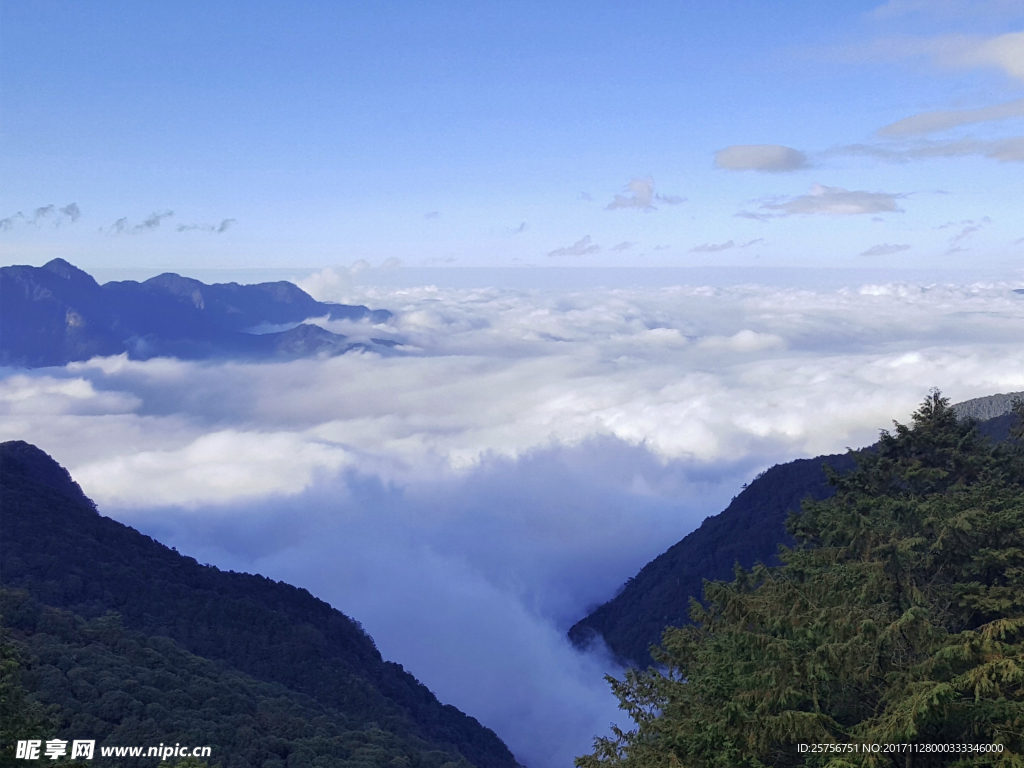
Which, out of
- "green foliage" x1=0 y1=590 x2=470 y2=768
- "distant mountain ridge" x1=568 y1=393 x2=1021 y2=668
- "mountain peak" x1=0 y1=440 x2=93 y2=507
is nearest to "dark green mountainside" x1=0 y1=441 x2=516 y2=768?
"green foliage" x1=0 y1=590 x2=470 y2=768

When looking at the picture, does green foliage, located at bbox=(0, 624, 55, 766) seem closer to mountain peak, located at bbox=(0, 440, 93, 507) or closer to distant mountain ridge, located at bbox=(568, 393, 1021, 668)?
distant mountain ridge, located at bbox=(568, 393, 1021, 668)

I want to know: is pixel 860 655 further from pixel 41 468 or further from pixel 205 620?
pixel 41 468

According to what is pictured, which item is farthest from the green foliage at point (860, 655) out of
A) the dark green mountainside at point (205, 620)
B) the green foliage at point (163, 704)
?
the dark green mountainside at point (205, 620)

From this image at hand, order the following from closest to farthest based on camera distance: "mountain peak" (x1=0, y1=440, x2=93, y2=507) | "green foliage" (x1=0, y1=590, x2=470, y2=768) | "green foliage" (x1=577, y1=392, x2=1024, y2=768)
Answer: "green foliage" (x1=577, y1=392, x2=1024, y2=768) < "green foliage" (x1=0, y1=590, x2=470, y2=768) < "mountain peak" (x1=0, y1=440, x2=93, y2=507)

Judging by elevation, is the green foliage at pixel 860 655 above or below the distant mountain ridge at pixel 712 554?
above

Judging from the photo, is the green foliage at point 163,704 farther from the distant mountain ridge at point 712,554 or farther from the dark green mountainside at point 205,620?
the distant mountain ridge at point 712,554

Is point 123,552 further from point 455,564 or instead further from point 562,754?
point 455,564

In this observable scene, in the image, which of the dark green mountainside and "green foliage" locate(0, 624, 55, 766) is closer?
"green foliage" locate(0, 624, 55, 766)
